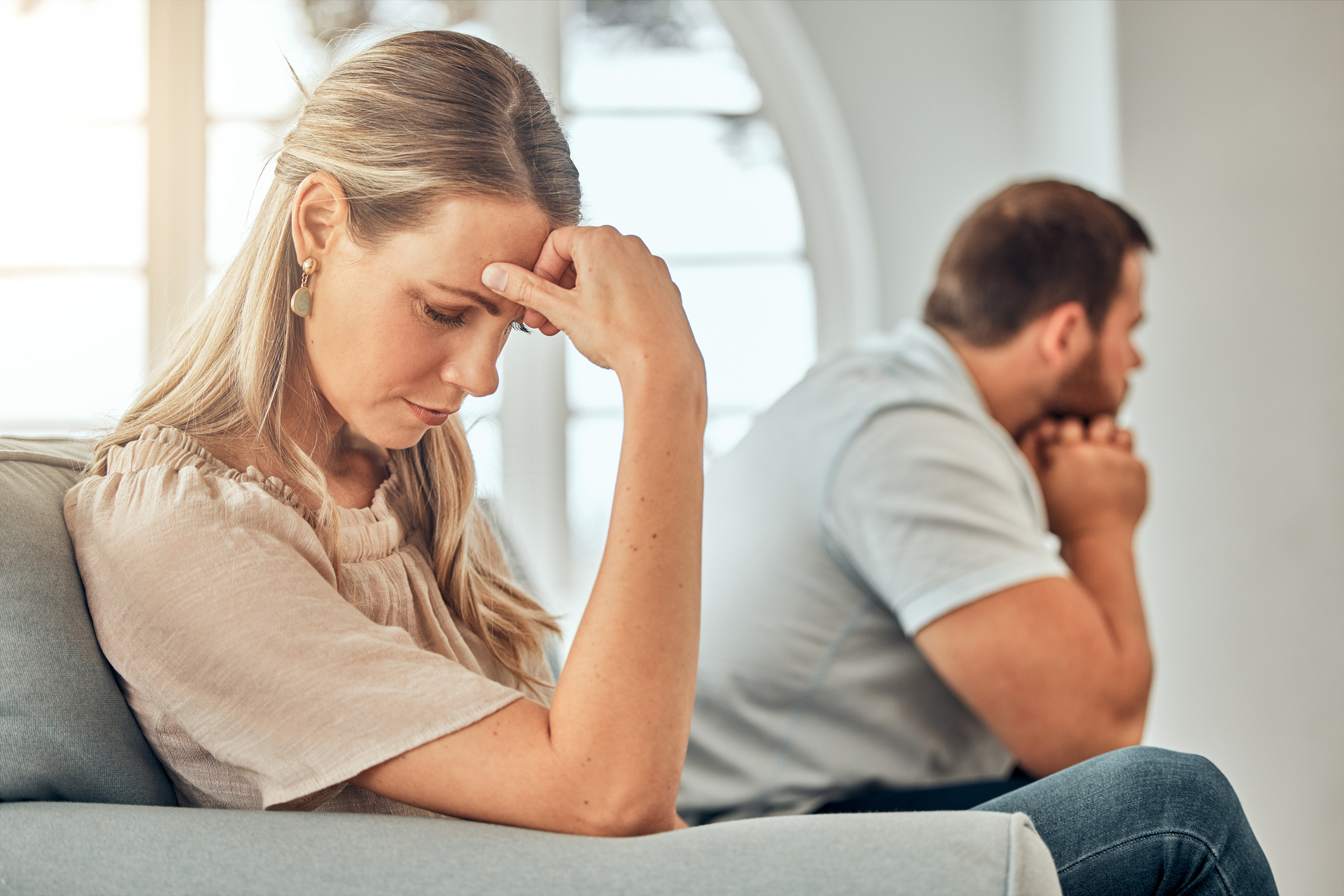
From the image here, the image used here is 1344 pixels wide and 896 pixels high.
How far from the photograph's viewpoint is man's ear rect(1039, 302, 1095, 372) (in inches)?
58.1

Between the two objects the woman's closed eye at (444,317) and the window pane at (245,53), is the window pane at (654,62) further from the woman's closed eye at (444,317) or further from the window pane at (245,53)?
the woman's closed eye at (444,317)

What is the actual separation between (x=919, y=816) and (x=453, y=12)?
220cm

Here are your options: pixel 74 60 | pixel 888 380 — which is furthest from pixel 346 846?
pixel 74 60

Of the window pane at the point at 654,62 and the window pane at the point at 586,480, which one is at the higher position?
the window pane at the point at 654,62

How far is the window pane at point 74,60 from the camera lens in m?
2.22

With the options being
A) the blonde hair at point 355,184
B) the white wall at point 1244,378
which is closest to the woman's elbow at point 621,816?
the blonde hair at point 355,184

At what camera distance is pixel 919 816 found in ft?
1.92

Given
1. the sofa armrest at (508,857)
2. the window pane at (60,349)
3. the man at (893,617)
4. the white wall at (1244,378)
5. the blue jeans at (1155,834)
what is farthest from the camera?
the window pane at (60,349)

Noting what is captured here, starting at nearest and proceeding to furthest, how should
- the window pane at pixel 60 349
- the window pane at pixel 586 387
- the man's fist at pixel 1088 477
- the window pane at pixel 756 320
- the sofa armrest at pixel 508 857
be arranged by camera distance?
1. the sofa armrest at pixel 508 857
2. the man's fist at pixel 1088 477
3. the window pane at pixel 60 349
4. the window pane at pixel 586 387
5. the window pane at pixel 756 320

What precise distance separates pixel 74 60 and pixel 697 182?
1.38 metres

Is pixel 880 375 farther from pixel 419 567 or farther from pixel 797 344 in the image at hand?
pixel 797 344

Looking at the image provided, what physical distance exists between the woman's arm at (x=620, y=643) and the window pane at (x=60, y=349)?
1816 millimetres

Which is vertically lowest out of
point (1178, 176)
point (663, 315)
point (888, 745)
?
point (888, 745)

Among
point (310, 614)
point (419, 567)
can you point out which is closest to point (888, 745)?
point (419, 567)
